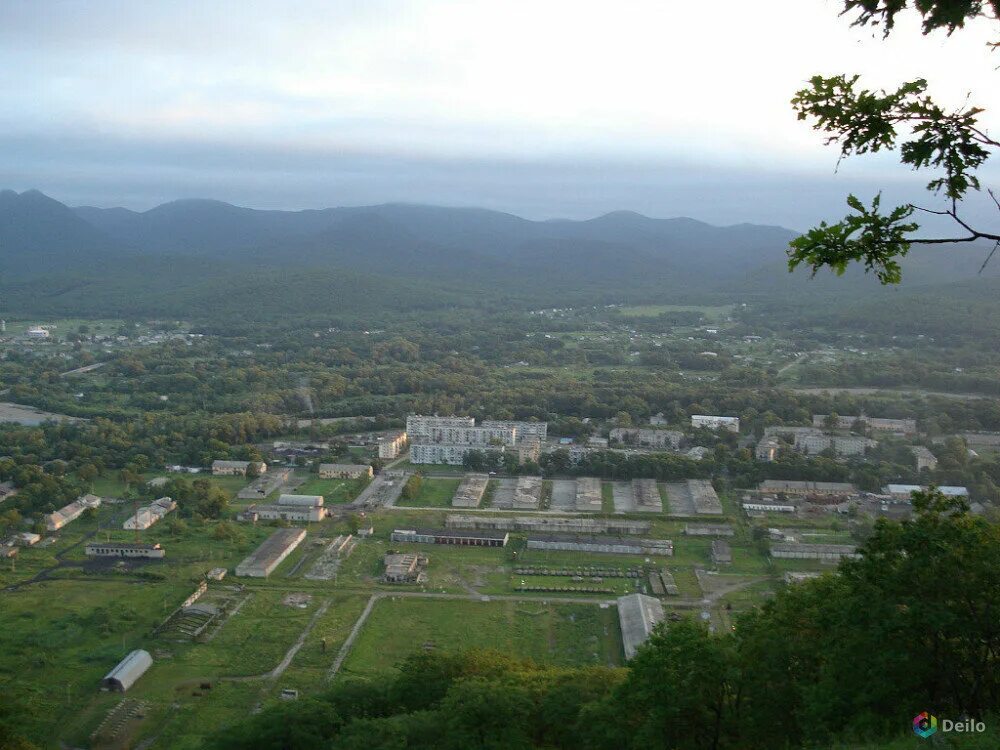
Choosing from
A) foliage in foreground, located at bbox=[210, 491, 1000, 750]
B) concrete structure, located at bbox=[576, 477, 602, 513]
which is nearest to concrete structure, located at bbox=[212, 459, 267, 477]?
concrete structure, located at bbox=[576, 477, 602, 513]

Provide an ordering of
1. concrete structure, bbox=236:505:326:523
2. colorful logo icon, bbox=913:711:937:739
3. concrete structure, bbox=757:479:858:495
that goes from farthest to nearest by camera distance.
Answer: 1. concrete structure, bbox=757:479:858:495
2. concrete structure, bbox=236:505:326:523
3. colorful logo icon, bbox=913:711:937:739

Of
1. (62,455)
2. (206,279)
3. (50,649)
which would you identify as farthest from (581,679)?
(206,279)

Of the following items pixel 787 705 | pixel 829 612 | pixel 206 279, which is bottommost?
pixel 206 279

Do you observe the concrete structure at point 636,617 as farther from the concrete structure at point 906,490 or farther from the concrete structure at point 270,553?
the concrete structure at point 906,490

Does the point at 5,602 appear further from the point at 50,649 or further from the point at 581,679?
the point at 581,679

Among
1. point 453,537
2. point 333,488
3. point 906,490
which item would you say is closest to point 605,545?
point 453,537

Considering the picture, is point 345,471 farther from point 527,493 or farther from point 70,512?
point 70,512

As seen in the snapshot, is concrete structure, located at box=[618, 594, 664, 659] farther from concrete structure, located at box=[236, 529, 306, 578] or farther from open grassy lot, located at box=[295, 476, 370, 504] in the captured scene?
open grassy lot, located at box=[295, 476, 370, 504]
